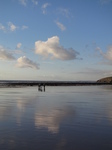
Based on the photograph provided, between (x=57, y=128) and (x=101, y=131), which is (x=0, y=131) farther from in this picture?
(x=101, y=131)

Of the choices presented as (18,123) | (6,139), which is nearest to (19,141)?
(6,139)

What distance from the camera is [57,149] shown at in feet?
30.4

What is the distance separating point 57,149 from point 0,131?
412cm

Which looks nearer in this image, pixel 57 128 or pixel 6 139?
pixel 6 139

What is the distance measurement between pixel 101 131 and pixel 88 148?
3.14m

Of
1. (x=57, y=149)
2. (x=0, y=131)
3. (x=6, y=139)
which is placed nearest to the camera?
(x=57, y=149)

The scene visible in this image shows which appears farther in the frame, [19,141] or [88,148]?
[19,141]

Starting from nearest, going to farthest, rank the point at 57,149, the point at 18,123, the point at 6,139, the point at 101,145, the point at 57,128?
the point at 57,149 < the point at 101,145 < the point at 6,139 < the point at 57,128 < the point at 18,123

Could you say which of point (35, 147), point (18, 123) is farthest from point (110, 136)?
point (18, 123)

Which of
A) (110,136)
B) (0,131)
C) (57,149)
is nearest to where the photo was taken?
(57,149)

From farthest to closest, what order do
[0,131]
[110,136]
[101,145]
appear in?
[0,131]
[110,136]
[101,145]

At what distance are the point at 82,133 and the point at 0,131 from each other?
13.9 ft

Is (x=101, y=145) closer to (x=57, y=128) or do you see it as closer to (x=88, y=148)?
(x=88, y=148)

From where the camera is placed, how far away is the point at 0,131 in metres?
12.1
